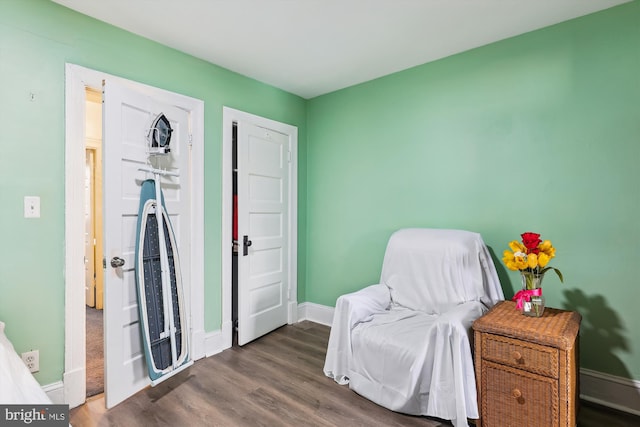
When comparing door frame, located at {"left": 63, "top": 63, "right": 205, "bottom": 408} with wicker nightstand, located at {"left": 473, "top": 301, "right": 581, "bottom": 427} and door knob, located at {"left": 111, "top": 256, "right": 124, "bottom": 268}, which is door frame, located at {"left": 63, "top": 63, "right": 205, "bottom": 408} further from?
wicker nightstand, located at {"left": 473, "top": 301, "right": 581, "bottom": 427}

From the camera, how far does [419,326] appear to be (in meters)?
2.23

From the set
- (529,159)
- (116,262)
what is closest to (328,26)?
(529,159)

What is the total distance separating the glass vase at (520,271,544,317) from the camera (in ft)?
6.28

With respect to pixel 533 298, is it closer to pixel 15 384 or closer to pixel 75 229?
pixel 15 384

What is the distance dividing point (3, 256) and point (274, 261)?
208 centimetres

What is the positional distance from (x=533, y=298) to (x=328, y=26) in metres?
2.25

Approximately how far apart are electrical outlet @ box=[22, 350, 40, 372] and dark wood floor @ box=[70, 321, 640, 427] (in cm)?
36

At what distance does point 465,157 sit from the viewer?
8.84ft

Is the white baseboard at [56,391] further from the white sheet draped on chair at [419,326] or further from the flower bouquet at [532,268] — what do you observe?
the flower bouquet at [532,268]

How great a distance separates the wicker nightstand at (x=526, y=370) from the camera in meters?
1.63

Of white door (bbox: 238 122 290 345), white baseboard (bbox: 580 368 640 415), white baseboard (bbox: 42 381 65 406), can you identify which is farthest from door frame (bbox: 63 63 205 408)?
white baseboard (bbox: 580 368 640 415)

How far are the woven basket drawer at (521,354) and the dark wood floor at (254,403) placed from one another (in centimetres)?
55

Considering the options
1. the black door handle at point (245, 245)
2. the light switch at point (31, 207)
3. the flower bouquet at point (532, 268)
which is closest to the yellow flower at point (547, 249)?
the flower bouquet at point (532, 268)

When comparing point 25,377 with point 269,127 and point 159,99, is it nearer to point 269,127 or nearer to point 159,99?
point 159,99
